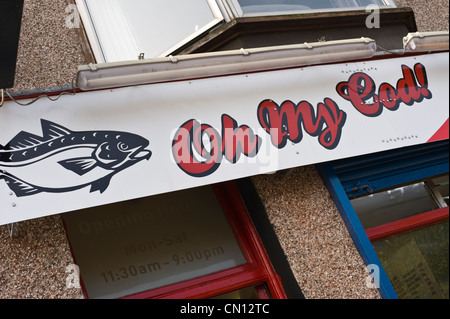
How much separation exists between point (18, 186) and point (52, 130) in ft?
1.31

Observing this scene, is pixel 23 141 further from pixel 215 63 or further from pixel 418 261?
pixel 418 261

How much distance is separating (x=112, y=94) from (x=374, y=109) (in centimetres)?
213

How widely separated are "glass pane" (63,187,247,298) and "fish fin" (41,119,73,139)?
85cm

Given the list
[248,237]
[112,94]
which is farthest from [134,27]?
[248,237]

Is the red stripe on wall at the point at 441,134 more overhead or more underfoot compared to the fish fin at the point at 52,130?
more underfoot

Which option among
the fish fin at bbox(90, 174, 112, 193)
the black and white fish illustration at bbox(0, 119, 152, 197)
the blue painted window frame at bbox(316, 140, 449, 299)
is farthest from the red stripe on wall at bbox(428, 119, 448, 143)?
the fish fin at bbox(90, 174, 112, 193)

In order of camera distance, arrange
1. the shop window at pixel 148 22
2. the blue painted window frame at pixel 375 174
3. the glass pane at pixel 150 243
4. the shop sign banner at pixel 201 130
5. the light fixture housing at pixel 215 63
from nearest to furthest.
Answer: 1. the shop sign banner at pixel 201 130
2. the light fixture housing at pixel 215 63
3. the glass pane at pixel 150 243
4. the blue painted window frame at pixel 375 174
5. the shop window at pixel 148 22

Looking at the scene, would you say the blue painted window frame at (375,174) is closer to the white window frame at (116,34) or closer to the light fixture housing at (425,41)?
the light fixture housing at (425,41)

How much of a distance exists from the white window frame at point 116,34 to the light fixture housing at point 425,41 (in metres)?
1.55

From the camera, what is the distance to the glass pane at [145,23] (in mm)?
3855

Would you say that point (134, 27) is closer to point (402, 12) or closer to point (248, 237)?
point (248, 237)

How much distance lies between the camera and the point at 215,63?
3307 millimetres

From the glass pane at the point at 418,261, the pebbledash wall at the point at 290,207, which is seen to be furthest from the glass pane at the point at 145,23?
the glass pane at the point at 418,261
